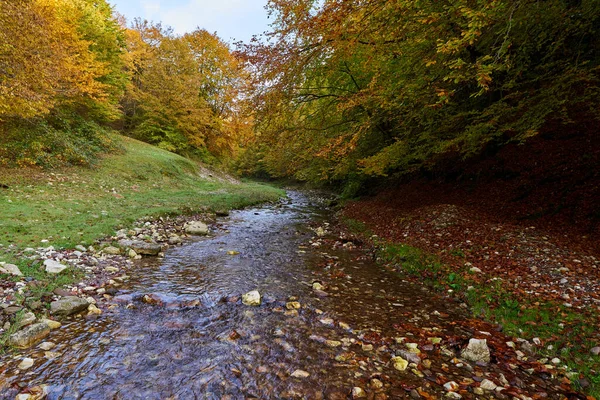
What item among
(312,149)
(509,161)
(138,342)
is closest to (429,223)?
(509,161)

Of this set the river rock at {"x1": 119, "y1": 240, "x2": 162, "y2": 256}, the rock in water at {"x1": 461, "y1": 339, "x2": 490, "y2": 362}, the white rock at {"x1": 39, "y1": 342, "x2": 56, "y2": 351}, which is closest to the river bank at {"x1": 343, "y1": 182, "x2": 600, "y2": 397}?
the rock in water at {"x1": 461, "y1": 339, "x2": 490, "y2": 362}

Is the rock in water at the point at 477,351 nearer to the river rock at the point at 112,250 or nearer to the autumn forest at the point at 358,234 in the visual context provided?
the autumn forest at the point at 358,234

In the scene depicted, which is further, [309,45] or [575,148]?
[575,148]

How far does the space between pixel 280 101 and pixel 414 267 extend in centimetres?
673

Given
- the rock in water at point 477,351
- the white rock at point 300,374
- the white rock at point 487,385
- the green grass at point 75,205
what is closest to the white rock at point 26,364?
the green grass at point 75,205

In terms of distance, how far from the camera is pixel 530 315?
15.3 feet

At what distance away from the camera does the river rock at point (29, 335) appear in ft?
11.8

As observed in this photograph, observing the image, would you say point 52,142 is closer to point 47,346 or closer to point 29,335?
point 29,335

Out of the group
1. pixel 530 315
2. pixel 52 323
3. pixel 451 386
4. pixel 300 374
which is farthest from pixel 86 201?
pixel 530 315

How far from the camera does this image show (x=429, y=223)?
387 inches

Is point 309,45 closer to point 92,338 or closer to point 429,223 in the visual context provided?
point 429,223

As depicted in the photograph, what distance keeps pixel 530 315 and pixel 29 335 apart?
24.0 feet

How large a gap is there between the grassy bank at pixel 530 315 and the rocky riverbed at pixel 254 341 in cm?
19

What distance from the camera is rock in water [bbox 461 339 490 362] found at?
150 inches
